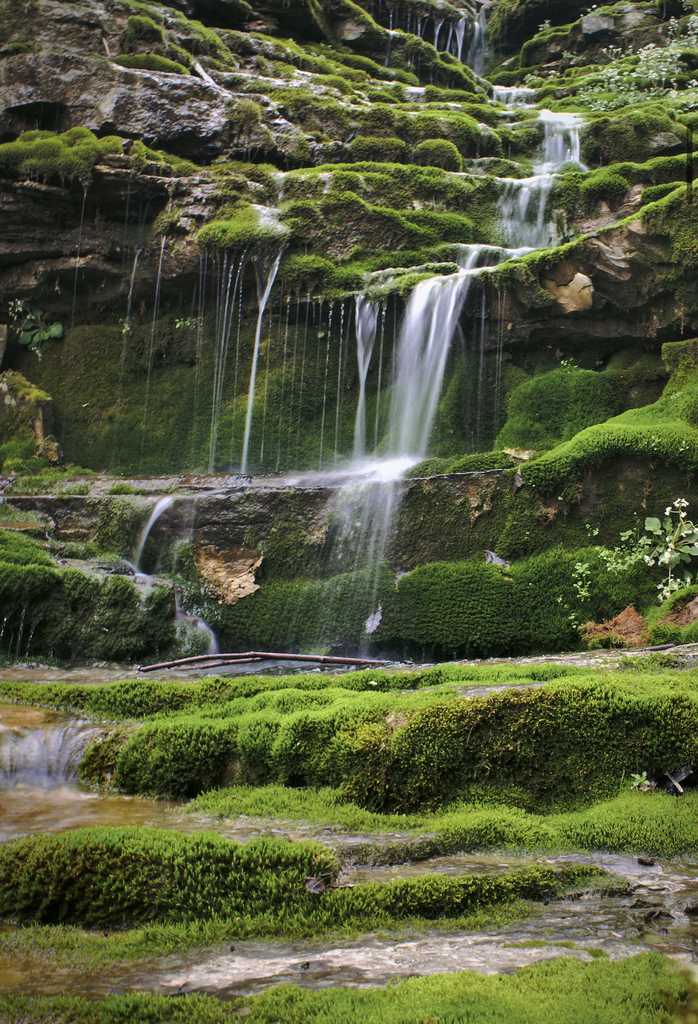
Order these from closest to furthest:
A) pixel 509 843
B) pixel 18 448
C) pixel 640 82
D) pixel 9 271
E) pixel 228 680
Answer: pixel 509 843
pixel 228 680
pixel 18 448
pixel 9 271
pixel 640 82

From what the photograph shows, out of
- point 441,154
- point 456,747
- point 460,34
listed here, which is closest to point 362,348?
point 441,154

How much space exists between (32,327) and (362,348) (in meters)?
8.89

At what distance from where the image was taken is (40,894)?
3.28 meters

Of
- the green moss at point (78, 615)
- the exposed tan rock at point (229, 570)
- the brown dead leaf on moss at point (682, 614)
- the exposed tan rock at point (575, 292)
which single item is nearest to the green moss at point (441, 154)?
the exposed tan rock at point (575, 292)

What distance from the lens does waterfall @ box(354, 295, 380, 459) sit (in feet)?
52.4

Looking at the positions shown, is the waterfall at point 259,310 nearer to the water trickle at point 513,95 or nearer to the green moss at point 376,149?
the green moss at point 376,149

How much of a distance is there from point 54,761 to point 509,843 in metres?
3.58

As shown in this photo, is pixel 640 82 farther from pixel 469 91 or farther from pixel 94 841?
pixel 94 841

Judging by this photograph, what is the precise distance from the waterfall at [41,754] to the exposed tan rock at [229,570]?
618cm

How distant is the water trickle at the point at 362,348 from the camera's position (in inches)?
629

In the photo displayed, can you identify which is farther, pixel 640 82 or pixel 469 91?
pixel 469 91

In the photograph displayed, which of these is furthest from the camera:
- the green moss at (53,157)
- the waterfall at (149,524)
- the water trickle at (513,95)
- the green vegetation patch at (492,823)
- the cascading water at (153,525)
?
the water trickle at (513,95)

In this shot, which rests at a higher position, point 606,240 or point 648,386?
point 606,240

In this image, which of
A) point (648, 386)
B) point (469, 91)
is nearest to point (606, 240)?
point (648, 386)
